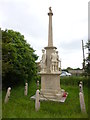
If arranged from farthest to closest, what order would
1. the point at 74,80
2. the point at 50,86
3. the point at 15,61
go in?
the point at 74,80, the point at 15,61, the point at 50,86

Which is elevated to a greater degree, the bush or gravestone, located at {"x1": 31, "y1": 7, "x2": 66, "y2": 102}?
gravestone, located at {"x1": 31, "y1": 7, "x2": 66, "y2": 102}

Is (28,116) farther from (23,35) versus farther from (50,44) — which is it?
(23,35)

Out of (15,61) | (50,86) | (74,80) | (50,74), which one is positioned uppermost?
(15,61)

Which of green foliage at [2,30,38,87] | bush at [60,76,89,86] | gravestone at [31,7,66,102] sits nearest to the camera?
gravestone at [31,7,66,102]

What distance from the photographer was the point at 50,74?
7.66m

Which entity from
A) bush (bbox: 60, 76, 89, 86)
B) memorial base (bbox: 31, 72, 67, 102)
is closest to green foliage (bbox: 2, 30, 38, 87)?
memorial base (bbox: 31, 72, 67, 102)

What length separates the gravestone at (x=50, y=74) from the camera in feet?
24.4

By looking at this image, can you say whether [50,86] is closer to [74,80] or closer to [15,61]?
[15,61]

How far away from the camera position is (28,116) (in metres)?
4.41

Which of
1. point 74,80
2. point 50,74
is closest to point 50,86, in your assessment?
point 50,74

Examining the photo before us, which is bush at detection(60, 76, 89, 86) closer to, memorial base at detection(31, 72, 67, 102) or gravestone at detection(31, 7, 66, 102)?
gravestone at detection(31, 7, 66, 102)

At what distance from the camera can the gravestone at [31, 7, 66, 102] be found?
744 cm

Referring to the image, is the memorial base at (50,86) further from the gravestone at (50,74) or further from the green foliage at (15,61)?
the green foliage at (15,61)

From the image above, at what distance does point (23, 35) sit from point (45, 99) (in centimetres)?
810
